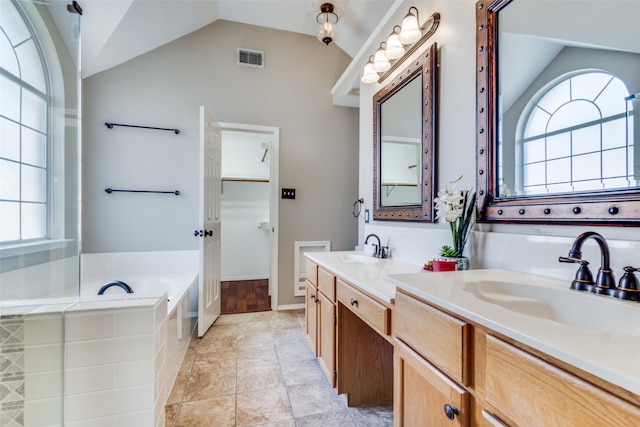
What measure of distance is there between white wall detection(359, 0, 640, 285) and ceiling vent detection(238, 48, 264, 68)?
1619 mm

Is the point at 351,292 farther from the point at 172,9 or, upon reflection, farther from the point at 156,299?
the point at 172,9

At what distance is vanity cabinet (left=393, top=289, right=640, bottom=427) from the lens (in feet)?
1.42

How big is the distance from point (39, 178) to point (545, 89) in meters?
2.16

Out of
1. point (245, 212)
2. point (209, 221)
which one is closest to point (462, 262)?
point (209, 221)

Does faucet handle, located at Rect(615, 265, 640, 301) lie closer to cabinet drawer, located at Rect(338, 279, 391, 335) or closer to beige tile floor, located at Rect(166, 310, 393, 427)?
cabinet drawer, located at Rect(338, 279, 391, 335)

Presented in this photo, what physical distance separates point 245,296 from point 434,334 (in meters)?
3.19

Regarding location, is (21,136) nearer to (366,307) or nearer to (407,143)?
(366,307)

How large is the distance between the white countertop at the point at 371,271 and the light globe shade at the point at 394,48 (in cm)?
131

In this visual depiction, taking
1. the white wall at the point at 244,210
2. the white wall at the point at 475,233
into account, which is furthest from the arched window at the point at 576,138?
the white wall at the point at 244,210

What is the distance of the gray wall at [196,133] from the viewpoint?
2684mm

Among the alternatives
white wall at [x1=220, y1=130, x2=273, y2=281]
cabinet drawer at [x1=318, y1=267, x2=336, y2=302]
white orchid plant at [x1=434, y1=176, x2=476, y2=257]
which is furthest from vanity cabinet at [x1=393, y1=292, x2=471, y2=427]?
white wall at [x1=220, y1=130, x2=273, y2=281]

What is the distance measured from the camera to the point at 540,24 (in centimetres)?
99

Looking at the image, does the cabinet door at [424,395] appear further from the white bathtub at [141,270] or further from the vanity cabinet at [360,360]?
the white bathtub at [141,270]

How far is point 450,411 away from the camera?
717 mm
